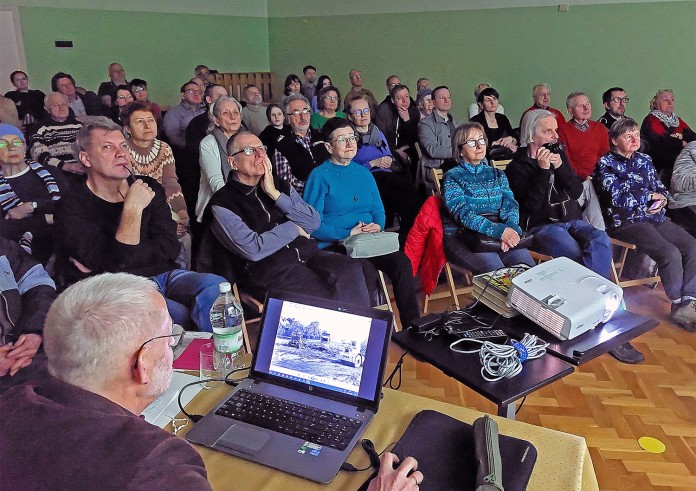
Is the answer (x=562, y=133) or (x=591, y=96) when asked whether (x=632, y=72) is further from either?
(x=562, y=133)

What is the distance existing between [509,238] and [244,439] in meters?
2.29

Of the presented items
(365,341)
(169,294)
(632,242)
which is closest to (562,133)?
(632,242)

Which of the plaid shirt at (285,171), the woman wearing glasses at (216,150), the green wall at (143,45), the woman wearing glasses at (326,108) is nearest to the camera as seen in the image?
the woman wearing glasses at (216,150)

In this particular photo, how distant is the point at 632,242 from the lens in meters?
3.55

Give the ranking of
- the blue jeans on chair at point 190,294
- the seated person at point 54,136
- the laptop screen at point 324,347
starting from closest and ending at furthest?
the laptop screen at point 324,347, the blue jeans on chair at point 190,294, the seated person at point 54,136

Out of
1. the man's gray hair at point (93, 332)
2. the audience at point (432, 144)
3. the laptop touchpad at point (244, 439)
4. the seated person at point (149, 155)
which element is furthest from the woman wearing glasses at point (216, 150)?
the man's gray hair at point (93, 332)

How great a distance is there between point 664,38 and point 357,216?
4178 millimetres

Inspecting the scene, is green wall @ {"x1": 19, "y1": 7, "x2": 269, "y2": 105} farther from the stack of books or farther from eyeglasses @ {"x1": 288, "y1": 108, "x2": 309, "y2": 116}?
the stack of books

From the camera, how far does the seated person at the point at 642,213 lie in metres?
3.46

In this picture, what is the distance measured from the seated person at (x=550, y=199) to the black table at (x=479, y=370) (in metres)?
1.87

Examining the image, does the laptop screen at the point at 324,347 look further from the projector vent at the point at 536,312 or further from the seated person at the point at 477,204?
the seated person at the point at 477,204

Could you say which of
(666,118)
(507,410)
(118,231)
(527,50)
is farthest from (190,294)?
(527,50)

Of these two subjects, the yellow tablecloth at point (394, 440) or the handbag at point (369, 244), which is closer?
the yellow tablecloth at point (394, 440)

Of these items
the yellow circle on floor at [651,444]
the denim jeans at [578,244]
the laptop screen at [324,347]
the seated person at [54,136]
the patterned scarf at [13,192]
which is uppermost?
the seated person at [54,136]
